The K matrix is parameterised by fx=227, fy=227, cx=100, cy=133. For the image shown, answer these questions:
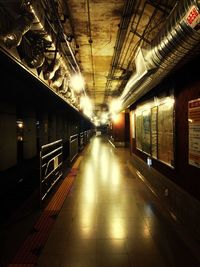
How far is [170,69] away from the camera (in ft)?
10.0

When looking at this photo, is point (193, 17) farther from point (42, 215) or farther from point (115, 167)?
point (115, 167)

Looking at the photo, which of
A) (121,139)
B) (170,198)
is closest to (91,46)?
(170,198)

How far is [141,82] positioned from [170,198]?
223cm

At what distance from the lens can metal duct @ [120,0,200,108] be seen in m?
2.02

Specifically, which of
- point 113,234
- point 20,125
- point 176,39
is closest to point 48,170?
point 20,125

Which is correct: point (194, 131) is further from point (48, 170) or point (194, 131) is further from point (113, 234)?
point (48, 170)

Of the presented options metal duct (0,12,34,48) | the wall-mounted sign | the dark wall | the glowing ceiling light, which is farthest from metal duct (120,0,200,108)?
the glowing ceiling light

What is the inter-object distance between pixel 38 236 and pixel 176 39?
2982 millimetres

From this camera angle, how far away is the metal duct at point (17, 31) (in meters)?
2.39

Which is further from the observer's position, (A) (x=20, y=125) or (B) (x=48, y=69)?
(A) (x=20, y=125)

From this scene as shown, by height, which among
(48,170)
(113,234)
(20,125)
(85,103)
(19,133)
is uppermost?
(85,103)

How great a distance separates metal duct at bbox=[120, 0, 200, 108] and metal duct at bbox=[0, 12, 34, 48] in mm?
1594

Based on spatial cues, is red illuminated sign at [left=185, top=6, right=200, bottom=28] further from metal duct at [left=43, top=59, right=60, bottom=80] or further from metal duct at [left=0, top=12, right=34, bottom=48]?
metal duct at [left=43, top=59, right=60, bottom=80]

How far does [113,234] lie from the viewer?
3.17 m
